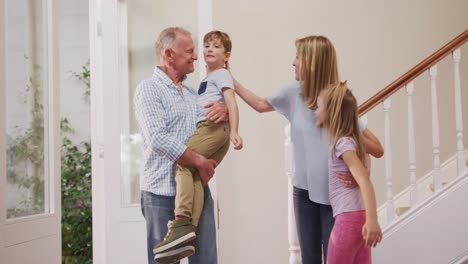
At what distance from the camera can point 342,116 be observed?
7.64ft

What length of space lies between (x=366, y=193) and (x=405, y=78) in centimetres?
159

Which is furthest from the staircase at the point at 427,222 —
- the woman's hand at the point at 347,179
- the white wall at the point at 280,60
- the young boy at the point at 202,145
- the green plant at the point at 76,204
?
the green plant at the point at 76,204

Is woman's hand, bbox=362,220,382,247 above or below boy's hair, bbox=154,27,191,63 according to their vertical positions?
below

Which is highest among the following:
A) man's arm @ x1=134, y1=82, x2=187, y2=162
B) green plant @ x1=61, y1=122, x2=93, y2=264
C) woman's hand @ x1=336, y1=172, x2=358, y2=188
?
man's arm @ x1=134, y1=82, x2=187, y2=162

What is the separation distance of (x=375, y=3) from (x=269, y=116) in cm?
116

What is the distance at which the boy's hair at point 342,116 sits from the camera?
7.61ft

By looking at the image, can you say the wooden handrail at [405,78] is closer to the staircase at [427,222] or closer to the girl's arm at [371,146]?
the staircase at [427,222]

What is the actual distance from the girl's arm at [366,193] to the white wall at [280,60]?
102 inches

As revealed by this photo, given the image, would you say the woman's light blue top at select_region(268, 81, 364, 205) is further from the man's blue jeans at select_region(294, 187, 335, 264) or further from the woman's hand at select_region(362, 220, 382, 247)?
the woman's hand at select_region(362, 220, 382, 247)

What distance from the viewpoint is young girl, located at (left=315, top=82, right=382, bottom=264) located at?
2.30m

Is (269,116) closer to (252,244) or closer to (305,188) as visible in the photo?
(252,244)

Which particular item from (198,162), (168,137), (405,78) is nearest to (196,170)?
(198,162)

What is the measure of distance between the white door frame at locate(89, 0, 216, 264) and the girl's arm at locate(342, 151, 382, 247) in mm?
1918

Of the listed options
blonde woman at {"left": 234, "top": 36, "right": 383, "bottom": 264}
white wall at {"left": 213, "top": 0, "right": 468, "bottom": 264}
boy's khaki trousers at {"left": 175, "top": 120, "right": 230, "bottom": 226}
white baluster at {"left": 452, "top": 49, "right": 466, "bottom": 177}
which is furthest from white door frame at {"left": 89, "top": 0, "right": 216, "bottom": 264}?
boy's khaki trousers at {"left": 175, "top": 120, "right": 230, "bottom": 226}
